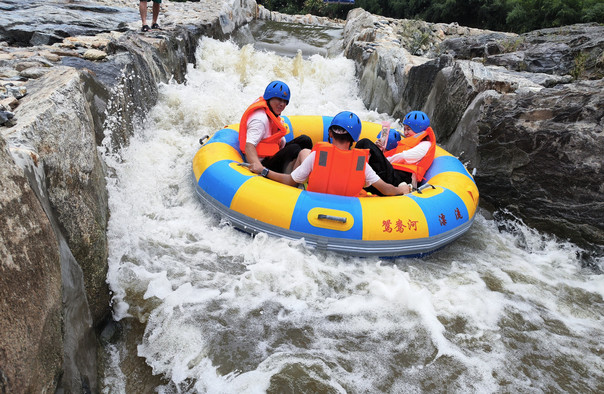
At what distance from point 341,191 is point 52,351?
106 inches

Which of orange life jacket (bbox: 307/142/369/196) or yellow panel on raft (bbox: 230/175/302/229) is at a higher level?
orange life jacket (bbox: 307/142/369/196)

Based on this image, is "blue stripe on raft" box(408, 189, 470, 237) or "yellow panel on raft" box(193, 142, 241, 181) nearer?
"blue stripe on raft" box(408, 189, 470, 237)

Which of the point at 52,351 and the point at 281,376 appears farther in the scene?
the point at 281,376

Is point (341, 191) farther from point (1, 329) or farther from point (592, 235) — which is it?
point (1, 329)

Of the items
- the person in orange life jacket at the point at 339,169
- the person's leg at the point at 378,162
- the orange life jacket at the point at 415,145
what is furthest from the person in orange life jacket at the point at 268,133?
the orange life jacket at the point at 415,145

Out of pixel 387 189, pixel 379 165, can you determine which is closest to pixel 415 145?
pixel 379 165

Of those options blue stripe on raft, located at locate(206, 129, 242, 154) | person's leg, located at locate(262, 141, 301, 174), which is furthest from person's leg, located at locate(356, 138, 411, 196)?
blue stripe on raft, located at locate(206, 129, 242, 154)

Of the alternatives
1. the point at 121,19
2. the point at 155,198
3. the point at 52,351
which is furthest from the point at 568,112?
the point at 121,19

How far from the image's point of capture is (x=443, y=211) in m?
3.92

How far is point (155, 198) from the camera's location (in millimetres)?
4473

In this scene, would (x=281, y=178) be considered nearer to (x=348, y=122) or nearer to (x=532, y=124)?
(x=348, y=122)

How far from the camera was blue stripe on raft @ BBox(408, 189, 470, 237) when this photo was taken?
384 centimetres

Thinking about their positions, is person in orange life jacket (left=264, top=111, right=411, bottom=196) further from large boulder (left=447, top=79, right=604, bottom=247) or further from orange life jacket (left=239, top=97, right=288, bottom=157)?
large boulder (left=447, top=79, right=604, bottom=247)

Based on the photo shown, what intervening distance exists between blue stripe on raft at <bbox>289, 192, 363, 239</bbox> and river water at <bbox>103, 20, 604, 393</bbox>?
220mm
